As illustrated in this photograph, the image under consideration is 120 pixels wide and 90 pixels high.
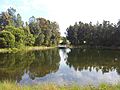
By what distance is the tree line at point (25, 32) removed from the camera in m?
74.4

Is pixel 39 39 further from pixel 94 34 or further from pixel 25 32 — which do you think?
pixel 94 34

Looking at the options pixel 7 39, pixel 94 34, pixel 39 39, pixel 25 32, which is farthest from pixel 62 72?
pixel 94 34

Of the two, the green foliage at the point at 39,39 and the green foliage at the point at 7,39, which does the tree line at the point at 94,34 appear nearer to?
the green foliage at the point at 39,39

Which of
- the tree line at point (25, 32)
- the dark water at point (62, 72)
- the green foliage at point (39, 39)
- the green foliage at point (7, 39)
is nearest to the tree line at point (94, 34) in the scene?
the tree line at point (25, 32)

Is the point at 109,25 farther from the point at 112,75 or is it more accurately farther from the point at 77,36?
the point at 112,75

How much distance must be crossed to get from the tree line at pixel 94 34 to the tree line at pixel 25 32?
941 centimetres

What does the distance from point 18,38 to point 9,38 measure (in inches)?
241

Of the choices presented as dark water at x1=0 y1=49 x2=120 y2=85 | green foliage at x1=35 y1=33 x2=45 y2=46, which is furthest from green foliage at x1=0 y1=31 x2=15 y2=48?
dark water at x1=0 y1=49 x2=120 y2=85

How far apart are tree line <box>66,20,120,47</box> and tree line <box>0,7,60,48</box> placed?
30.9 feet

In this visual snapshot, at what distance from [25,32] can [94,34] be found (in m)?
33.6

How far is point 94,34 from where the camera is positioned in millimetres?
113000

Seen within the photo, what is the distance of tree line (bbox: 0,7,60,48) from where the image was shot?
244 feet

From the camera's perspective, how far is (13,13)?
117938mm

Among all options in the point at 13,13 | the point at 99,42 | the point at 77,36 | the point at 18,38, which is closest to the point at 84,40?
the point at 77,36
